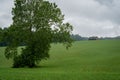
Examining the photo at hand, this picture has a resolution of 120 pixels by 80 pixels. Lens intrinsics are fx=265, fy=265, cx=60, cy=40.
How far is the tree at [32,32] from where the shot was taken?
5278 centimetres

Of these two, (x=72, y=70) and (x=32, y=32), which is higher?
(x=32, y=32)

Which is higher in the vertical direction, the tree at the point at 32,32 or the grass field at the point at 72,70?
the tree at the point at 32,32

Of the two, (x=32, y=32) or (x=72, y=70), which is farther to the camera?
(x=32, y=32)

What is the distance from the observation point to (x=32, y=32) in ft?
175

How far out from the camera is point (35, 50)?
52750 mm

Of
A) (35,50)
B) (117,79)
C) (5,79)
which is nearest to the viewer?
(5,79)

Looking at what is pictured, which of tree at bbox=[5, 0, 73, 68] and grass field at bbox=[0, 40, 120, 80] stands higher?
tree at bbox=[5, 0, 73, 68]

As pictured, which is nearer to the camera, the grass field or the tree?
the grass field

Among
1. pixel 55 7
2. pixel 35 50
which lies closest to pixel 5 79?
pixel 35 50

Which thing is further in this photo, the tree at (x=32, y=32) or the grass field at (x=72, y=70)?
the tree at (x=32, y=32)

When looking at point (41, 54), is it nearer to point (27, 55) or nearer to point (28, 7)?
point (27, 55)

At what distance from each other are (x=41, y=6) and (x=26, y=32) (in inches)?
238

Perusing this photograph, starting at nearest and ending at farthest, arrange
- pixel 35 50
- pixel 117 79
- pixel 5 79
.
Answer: pixel 5 79 < pixel 117 79 < pixel 35 50

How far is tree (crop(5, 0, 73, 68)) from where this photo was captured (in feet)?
173
